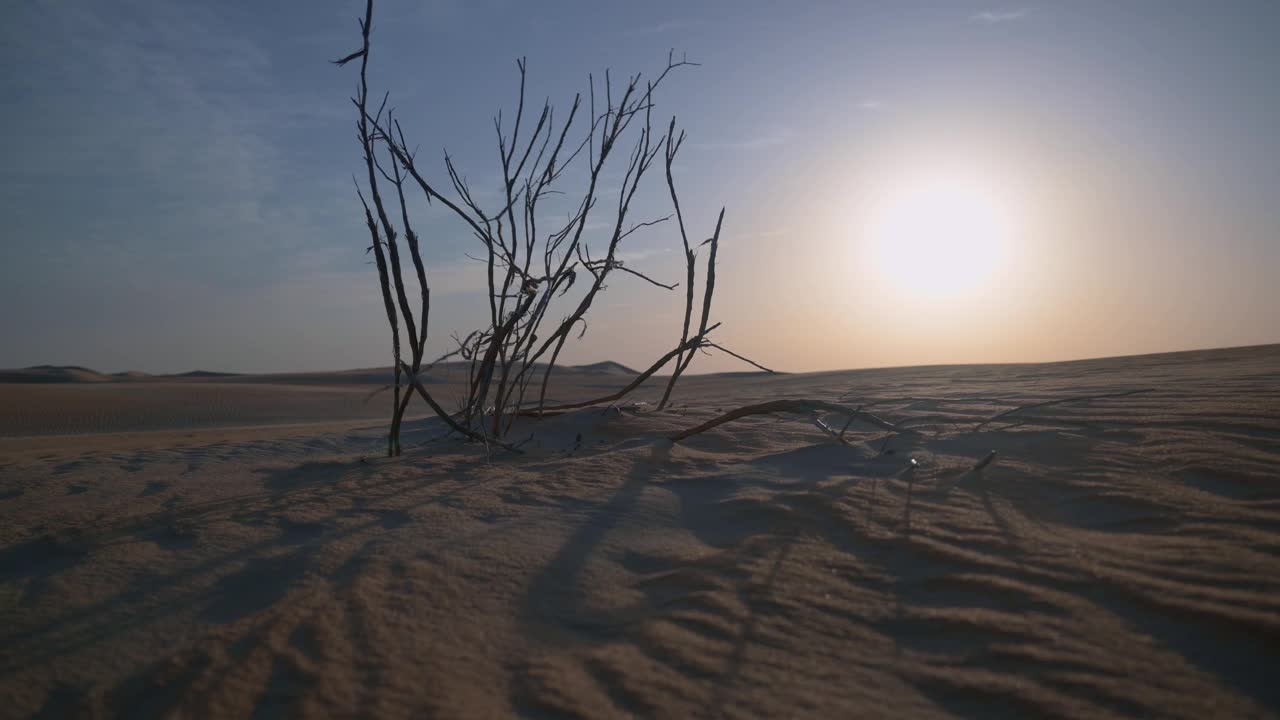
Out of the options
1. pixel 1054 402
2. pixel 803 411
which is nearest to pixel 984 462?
pixel 803 411

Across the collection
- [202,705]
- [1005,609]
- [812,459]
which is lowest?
[202,705]

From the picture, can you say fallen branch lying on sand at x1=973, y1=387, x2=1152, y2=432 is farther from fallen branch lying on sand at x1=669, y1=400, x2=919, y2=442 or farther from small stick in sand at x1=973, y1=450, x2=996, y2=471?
small stick in sand at x1=973, y1=450, x2=996, y2=471

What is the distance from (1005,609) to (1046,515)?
605mm

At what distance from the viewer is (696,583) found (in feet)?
5.44

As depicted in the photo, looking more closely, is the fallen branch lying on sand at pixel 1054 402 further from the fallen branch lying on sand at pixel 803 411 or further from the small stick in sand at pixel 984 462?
the small stick in sand at pixel 984 462

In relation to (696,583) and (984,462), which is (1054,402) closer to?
(984,462)

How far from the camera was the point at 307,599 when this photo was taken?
1600mm

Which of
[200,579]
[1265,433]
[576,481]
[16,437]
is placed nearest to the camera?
[200,579]

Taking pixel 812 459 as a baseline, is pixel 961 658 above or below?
below

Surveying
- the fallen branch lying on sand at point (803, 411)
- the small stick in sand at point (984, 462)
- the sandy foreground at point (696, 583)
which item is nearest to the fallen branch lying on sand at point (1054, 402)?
the sandy foreground at point (696, 583)

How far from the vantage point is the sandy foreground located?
4.07ft

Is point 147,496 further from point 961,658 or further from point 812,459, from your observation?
point 961,658

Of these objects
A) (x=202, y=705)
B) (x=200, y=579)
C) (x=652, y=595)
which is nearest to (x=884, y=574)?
(x=652, y=595)

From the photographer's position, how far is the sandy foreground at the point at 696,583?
1240mm
